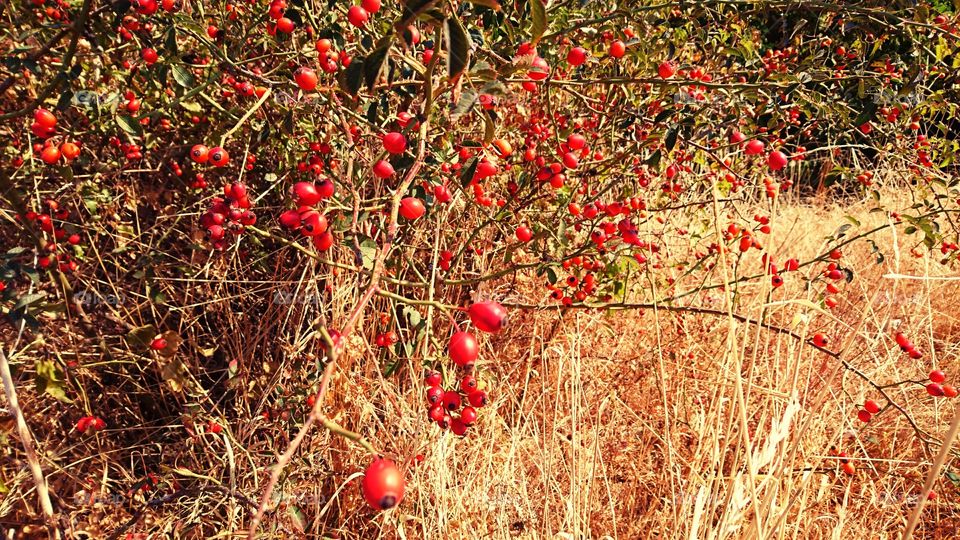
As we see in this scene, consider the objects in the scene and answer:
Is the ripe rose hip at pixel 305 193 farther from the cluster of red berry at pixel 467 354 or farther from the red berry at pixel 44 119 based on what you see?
the red berry at pixel 44 119

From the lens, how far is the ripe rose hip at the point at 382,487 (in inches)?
29.3

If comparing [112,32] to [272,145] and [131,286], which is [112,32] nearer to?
[272,145]

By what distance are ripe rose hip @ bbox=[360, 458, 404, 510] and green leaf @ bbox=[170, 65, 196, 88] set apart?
127cm

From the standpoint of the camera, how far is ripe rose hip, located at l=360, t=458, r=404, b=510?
0.74 m

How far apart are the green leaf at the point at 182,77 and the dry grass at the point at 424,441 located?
0.63 m

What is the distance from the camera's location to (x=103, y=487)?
189cm

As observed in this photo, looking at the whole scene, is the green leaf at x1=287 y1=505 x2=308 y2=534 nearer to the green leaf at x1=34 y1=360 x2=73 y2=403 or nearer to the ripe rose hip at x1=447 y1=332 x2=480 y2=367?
the green leaf at x1=34 y1=360 x2=73 y2=403

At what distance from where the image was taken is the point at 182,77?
1524mm

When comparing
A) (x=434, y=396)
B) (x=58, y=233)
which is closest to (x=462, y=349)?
(x=434, y=396)

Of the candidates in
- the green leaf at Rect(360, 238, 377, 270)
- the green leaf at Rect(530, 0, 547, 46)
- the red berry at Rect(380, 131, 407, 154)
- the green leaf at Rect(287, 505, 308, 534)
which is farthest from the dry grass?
the green leaf at Rect(530, 0, 547, 46)

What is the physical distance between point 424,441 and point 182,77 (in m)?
1.29

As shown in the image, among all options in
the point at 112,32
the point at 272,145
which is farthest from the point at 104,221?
the point at 112,32

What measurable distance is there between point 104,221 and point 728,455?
2.73 metres

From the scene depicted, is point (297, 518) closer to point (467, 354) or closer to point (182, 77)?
point (467, 354)
